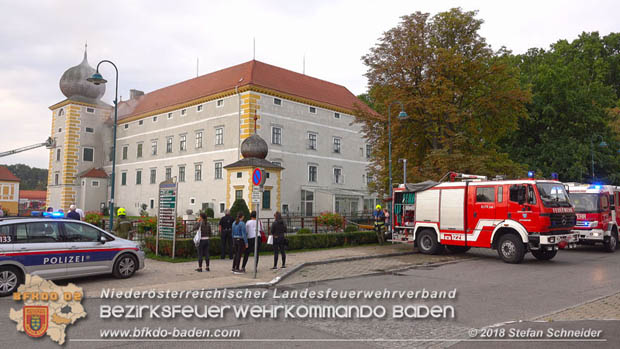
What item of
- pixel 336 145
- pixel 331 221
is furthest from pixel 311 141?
pixel 331 221

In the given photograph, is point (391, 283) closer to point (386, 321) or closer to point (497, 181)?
point (386, 321)

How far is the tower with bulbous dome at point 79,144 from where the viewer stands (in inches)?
2093

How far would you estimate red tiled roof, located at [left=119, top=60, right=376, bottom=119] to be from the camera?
41781mm

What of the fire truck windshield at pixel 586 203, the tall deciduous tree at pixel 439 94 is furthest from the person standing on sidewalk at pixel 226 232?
the fire truck windshield at pixel 586 203

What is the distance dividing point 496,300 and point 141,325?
272 inches

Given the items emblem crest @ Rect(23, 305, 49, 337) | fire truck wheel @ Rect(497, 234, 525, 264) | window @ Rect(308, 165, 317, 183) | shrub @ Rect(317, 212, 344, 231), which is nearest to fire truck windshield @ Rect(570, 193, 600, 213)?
fire truck wheel @ Rect(497, 234, 525, 264)

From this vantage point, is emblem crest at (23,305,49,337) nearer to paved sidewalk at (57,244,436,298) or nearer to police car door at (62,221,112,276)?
paved sidewalk at (57,244,436,298)

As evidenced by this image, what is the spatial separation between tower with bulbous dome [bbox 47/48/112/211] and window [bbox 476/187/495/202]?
154ft

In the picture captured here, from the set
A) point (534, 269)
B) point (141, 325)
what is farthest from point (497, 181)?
point (141, 325)

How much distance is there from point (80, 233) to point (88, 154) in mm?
48825

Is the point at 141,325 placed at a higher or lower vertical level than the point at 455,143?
lower

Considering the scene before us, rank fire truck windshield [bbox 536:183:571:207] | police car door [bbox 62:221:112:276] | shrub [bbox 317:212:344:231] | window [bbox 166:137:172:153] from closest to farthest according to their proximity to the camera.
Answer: police car door [bbox 62:221:112:276] < fire truck windshield [bbox 536:183:571:207] < shrub [bbox 317:212:344:231] < window [bbox 166:137:172:153]

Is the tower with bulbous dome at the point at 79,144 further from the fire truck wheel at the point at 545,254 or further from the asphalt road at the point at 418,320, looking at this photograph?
the fire truck wheel at the point at 545,254

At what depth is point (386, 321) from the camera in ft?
25.3
